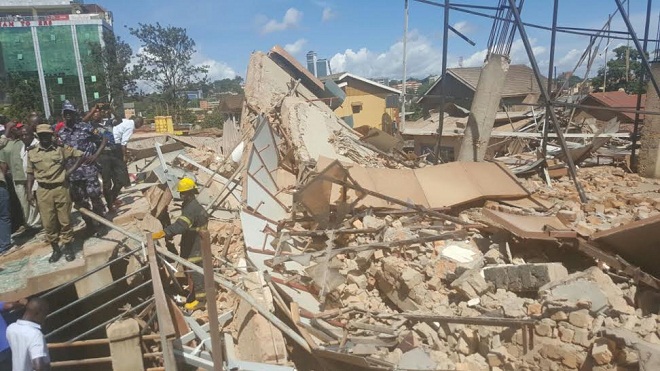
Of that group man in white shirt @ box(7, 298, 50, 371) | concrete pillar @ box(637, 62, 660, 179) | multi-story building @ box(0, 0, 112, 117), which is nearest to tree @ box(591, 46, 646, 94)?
concrete pillar @ box(637, 62, 660, 179)

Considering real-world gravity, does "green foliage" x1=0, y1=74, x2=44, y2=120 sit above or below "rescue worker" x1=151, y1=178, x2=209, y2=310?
above

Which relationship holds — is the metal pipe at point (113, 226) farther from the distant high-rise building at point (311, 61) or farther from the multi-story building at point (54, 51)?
the multi-story building at point (54, 51)

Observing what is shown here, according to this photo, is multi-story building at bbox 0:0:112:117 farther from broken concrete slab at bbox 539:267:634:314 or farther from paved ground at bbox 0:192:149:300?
broken concrete slab at bbox 539:267:634:314

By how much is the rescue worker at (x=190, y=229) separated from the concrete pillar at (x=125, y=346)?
97 cm

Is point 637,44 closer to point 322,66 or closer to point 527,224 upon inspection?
point 527,224

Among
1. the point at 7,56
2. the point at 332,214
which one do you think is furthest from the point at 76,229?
the point at 7,56

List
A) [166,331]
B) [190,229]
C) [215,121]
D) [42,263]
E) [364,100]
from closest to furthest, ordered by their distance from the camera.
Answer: [166,331] < [42,263] < [190,229] < [364,100] < [215,121]

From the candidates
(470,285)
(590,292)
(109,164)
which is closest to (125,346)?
(109,164)

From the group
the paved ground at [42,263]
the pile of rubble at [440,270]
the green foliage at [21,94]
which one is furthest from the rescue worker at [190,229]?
the green foliage at [21,94]

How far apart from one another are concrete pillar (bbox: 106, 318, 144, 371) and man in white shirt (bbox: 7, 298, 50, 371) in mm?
640

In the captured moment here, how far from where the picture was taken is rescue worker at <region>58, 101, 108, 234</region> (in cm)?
450

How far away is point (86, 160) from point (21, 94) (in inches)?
1180

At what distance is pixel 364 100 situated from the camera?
2553 centimetres

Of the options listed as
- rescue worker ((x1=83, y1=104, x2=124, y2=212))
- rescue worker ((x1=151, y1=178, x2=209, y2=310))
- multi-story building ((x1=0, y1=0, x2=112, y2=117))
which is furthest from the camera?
multi-story building ((x1=0, y1=0, x2=112, y2=117))
